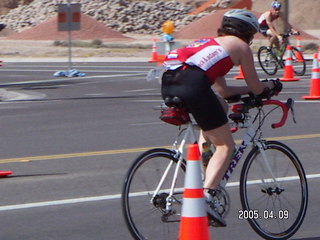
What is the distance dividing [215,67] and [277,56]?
17.6m

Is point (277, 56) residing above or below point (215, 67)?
below

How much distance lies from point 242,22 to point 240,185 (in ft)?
3.97

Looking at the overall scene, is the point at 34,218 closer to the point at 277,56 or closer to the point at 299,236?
the point at 299,236

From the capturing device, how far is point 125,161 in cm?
1108

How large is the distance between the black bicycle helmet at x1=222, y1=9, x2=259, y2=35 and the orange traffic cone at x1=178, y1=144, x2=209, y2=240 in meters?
1.15

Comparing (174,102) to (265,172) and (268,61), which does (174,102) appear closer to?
(265,172)

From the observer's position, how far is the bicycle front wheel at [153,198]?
660 cm

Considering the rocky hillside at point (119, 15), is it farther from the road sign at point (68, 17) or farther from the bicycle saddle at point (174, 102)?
the bicycle saddle at point (174, 102)

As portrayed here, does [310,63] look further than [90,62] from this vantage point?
No

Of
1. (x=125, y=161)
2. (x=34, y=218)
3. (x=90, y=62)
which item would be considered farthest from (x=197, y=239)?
(x=90, y=62)

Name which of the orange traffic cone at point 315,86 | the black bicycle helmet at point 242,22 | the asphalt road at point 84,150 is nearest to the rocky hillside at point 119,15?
the asphalt road at point 84,150

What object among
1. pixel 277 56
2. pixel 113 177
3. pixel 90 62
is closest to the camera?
pixel 113 177

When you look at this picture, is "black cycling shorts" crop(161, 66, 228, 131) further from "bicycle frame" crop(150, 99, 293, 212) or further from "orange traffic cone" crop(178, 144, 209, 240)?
"orange traffic cone" crop(178, 144, 209, 240)

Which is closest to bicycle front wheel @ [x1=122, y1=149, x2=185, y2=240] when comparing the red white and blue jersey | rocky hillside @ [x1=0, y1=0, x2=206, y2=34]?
the red white and blue jersey
